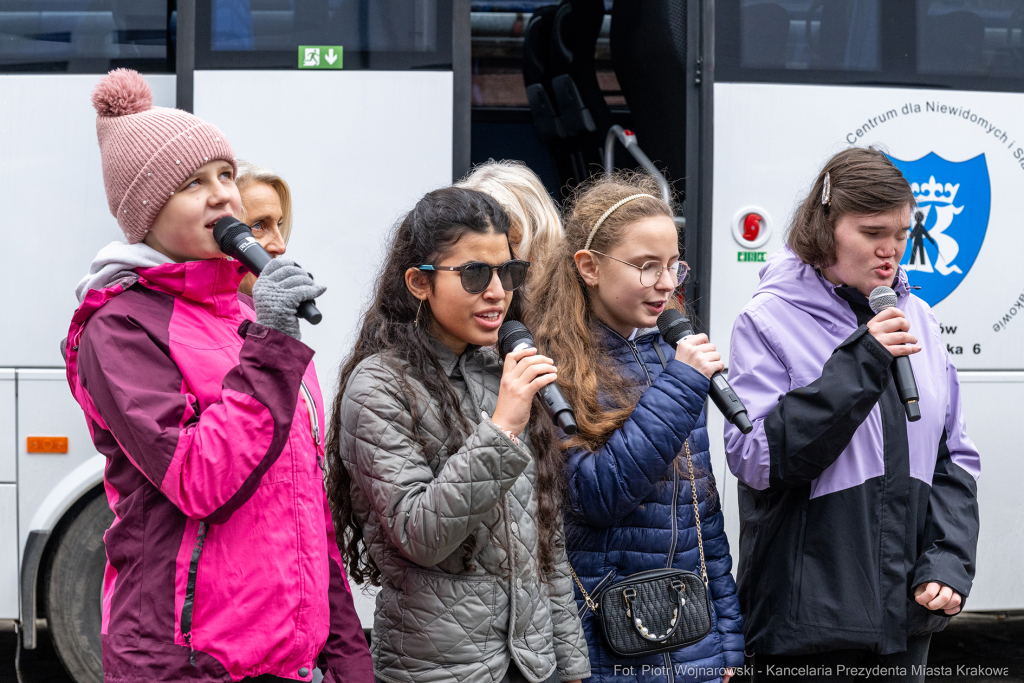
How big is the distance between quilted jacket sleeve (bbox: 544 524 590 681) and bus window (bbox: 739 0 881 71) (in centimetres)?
258

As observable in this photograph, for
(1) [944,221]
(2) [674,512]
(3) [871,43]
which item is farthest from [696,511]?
(3) [871,43]

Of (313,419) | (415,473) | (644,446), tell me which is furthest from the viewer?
(644,446)

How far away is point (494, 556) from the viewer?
1938mm

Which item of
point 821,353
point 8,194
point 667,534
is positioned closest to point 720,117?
point 821,353

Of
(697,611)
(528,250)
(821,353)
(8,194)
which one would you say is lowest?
(697,611)

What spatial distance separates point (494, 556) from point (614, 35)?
359 centimetres

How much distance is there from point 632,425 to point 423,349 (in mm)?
521

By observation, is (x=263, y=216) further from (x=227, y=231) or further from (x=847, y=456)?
(x=847, y=456)

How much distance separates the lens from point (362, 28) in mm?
3684

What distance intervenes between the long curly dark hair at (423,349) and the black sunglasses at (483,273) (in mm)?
64

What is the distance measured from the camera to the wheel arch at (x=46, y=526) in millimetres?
3705

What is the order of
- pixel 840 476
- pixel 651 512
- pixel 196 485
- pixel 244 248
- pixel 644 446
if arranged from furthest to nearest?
1. pixel 840 476
2. pixel 651 512
3. pixel 644 446
4. pixel 244 248
5. pixel 196 485

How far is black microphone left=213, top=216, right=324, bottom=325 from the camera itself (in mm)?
1687

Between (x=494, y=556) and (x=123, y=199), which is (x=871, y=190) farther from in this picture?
(x=123, y=199)
